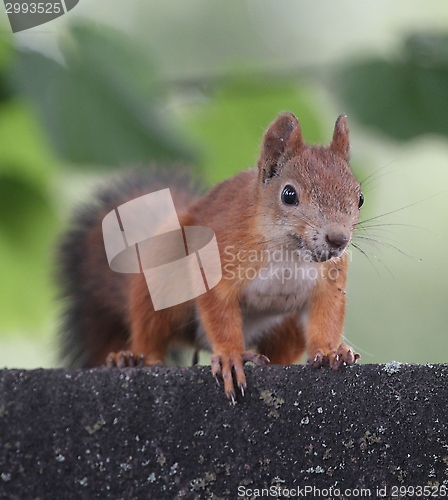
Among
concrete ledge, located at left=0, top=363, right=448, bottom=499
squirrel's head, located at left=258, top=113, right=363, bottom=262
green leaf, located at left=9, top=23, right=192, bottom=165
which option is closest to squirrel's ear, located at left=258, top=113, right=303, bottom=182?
squirrel's head, located at left=258, top=113, right=363, bottom=262

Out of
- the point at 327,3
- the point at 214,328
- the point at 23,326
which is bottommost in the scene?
the point at 214,328

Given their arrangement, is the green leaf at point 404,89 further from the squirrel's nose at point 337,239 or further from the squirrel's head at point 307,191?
the squirrel's nose at point 337,239

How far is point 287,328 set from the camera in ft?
3.76

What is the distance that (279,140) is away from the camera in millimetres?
1037

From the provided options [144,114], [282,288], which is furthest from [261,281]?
[144,114]

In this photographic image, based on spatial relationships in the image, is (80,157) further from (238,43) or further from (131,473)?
(238,43)

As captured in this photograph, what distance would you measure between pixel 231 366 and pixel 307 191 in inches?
10.0

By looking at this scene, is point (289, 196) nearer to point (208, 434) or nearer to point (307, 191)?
point (307, 191)

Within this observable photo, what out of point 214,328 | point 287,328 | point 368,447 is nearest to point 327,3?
point 287,328

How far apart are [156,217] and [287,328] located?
0.92 feet

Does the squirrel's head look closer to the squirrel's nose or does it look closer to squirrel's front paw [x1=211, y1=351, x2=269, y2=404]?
the squirrel's nose

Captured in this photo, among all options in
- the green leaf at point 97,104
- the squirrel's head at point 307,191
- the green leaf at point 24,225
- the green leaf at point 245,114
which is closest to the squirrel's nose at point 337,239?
the squirrel's head at point 307,191

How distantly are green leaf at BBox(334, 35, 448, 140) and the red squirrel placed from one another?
4.7 inches

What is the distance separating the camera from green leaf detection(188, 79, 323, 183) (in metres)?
1.24
